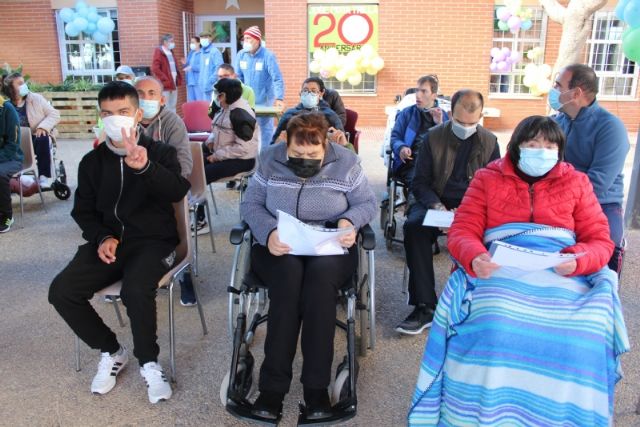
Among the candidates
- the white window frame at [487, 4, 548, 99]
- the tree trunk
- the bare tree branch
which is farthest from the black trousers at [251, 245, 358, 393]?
the white window frame at [487, 4, 548, 99]

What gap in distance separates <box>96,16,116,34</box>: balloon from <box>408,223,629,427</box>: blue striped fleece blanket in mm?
11336

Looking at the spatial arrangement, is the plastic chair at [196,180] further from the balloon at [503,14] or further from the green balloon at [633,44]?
the balloon at [503,14]

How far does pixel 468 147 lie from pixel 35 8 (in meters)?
11.9

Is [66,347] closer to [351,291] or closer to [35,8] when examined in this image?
[351,291]

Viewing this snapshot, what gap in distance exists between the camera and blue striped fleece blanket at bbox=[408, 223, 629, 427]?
1829 millimetres

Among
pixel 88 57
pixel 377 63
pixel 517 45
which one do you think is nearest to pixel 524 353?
pixel 377 63

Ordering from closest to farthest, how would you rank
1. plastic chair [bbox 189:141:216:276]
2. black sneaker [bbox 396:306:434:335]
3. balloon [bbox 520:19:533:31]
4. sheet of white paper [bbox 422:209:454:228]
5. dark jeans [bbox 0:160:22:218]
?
sheet of white paper [bbox 422:209:454:228] < black sneaker [bbox 396:306:434:335] < plastic chair [bbox 189:141:216:276] < dark jeans [bbox 0:160:22:218] < balloon [bbox 520:19:533:31]

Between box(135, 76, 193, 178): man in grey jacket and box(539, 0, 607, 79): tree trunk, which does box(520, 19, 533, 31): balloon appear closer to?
box(539, 0, 607, 79): tree trunk

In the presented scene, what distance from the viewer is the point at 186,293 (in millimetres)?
3494

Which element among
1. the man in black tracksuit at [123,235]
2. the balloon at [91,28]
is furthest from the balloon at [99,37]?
the man in black tracksuit at [123,235]

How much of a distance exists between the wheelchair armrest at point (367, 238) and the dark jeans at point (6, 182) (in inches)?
146

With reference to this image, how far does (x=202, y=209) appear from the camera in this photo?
5.02 metres

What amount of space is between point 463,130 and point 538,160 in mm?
1213

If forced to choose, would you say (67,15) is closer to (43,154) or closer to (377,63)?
(377,63)
